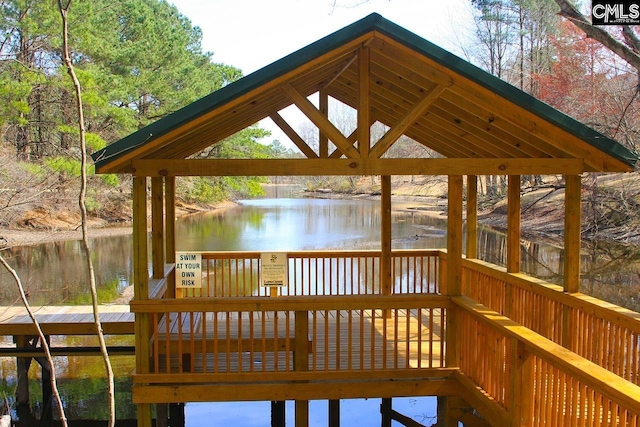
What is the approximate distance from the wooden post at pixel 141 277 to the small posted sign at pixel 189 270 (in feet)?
2.93

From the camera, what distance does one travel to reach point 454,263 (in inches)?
222

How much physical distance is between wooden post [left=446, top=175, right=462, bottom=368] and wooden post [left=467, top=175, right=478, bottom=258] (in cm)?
151

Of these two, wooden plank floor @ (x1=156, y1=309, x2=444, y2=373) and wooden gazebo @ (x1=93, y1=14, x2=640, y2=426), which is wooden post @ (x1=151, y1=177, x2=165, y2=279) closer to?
wooden gazebo @ (x1=93, y1=14, x2=640, y2=426)

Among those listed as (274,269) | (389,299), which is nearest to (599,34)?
(389,299)

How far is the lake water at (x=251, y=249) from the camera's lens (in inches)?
313

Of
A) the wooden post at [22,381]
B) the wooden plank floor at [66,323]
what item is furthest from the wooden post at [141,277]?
the wooden post at [22,381]

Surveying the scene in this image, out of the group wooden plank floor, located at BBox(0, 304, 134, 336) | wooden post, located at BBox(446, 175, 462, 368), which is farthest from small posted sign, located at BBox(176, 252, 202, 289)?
wooden post, located at BBox(446, 175, 462, 368)

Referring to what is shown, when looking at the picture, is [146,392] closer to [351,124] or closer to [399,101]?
[399,101]

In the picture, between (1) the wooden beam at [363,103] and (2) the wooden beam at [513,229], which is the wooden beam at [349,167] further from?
(2) the wooden beam at [513,229]

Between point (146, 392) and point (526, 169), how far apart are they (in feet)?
13.7

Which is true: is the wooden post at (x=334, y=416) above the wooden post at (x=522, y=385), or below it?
below

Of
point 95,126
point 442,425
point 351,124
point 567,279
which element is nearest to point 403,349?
point 442,425

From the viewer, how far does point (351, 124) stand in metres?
53.3

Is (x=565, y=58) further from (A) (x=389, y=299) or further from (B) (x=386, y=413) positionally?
(A) (x=389, y=299)
